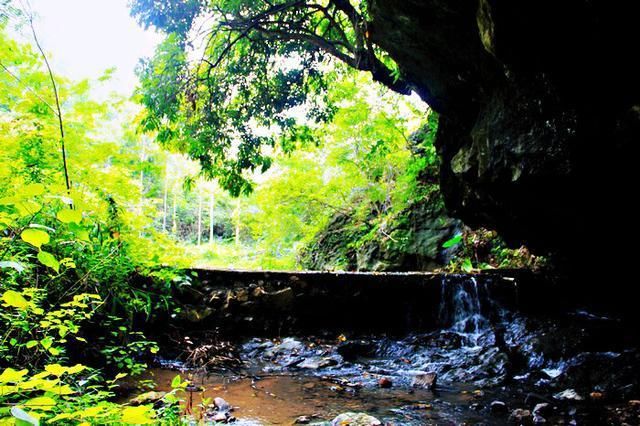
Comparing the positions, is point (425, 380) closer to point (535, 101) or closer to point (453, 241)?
point (535, 101)

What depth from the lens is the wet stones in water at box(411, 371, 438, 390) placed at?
4471 mm

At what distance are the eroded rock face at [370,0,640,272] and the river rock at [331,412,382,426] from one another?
117 inches

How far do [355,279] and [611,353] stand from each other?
3.75 meters

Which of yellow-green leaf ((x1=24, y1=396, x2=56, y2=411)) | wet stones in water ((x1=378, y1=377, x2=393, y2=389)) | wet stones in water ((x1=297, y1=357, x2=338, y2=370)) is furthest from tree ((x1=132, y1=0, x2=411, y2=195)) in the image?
yellow-green leaf ((x1=24, y1=396, x2=56, y2=411))

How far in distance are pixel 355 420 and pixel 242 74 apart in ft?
17.8

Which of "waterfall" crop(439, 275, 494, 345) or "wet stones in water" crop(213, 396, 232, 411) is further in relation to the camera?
"waterfall" crop(439, 275, 494, 345)

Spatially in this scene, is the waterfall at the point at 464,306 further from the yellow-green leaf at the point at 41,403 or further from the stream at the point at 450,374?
the yellow-green leaf at the point at 41,403

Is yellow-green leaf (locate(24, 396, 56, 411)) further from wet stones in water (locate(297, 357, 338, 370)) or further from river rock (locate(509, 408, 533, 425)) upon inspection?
wet stones in water (locate(297, 357, 338, 370))

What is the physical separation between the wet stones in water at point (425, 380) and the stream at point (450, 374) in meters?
0.01

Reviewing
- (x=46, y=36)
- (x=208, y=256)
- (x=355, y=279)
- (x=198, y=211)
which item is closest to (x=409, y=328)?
(x=355, y=279)

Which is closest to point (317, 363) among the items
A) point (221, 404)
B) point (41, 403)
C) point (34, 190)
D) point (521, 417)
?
point (221, 404)

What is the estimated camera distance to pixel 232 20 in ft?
18.3

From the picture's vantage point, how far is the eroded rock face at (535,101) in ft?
10.8

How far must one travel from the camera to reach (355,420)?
317 centimetres
